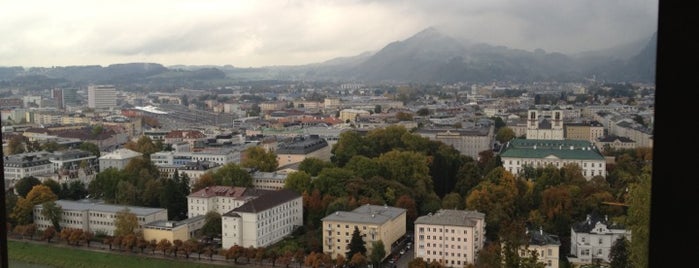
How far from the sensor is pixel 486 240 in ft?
17.6

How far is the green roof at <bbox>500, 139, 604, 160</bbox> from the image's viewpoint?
8.34 m

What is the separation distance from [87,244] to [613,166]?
232 inches

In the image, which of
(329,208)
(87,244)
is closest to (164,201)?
(87,244)

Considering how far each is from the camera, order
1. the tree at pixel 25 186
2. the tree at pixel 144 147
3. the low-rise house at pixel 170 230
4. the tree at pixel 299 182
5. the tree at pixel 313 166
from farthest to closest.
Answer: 1. the tree at pixel 144 147
2. the tree at pixel 313 166
3. the tree at pixel 25 186
4. the tree at pixel 299 182
5. the low-rise house at pixel 170 230

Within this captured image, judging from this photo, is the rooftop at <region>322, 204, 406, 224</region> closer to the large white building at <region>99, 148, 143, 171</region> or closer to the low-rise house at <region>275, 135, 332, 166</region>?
the low-rise house at <region>275, 135, 332, 166</region>

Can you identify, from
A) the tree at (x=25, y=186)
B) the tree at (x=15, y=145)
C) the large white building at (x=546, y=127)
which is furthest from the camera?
the large white building at (x=546, y=127)

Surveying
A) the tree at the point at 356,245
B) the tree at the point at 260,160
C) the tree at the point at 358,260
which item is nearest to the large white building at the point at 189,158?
the tree at the point at 260,160

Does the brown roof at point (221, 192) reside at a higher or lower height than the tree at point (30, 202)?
higher

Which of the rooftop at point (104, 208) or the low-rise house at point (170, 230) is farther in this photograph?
the rooftop at point (104, 208)

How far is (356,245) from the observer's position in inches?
195

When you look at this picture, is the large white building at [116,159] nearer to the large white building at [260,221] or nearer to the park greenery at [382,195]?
the park greenery at [382,195]

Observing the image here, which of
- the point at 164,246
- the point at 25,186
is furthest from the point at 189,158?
the point at 164,246

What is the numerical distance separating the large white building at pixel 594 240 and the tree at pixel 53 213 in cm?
433

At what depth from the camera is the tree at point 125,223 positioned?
570 cm
